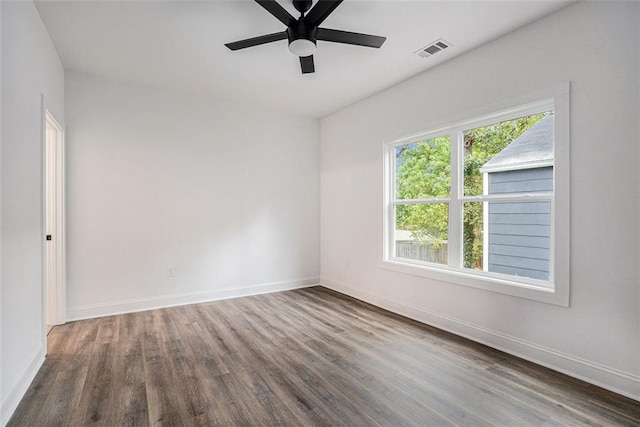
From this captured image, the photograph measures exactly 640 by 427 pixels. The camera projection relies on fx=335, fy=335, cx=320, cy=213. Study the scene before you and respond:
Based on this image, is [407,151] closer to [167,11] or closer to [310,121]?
[310,121]

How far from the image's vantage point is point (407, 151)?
404 centimetres

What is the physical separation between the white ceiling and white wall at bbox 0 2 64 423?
0.42 m

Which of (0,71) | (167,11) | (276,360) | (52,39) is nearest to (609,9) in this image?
(167,11)

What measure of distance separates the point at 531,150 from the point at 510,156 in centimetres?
18

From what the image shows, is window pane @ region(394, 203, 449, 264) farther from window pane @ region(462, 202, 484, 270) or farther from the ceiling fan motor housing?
the ceiling fan motor housing

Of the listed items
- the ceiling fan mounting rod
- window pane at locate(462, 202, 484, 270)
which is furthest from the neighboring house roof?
the ceiling fan mounting rod

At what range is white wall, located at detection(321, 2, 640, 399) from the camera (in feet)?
7.23

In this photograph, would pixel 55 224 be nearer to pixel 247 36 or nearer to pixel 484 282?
pixel 247 36

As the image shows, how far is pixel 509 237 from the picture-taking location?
2.96 meters

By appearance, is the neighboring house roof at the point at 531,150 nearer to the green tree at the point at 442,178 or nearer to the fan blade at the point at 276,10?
the green tree at the point at 442,178

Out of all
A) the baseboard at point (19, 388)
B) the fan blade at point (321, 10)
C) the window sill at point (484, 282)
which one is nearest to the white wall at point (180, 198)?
the baseboard at point (19, 388)

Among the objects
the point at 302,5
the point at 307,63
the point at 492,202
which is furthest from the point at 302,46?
the point at 492,202

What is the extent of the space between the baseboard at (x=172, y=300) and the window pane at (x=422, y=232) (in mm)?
1922

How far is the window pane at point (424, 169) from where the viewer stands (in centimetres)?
357
